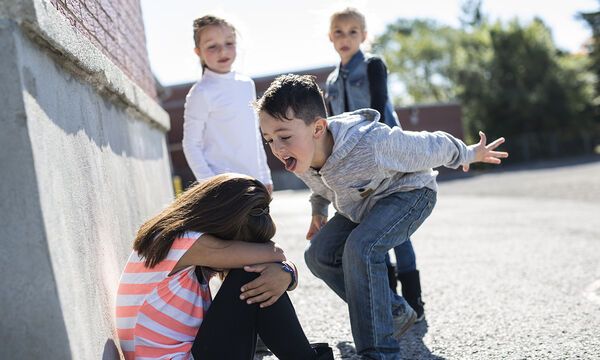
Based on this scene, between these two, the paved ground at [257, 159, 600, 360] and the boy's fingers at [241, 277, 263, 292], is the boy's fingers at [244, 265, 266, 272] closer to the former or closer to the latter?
the boy's fingers at [241, 277, 263, 292]

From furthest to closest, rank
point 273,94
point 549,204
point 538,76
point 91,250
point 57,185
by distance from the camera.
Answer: point 538,76
point 549,204
point 273,94
point 91,250
point 57,185

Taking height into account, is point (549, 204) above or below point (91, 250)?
below

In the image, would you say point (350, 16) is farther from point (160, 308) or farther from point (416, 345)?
point (160, 308)

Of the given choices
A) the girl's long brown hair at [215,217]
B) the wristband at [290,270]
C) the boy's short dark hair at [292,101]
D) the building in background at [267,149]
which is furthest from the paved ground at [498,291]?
the building in background at [267,149]

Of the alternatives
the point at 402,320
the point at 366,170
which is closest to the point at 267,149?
the point at 402,320

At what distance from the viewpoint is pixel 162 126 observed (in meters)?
6.29

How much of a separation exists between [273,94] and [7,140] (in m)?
1.38

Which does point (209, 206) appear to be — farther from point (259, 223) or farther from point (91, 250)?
point (91, 250)

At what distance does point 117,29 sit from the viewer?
4.80m

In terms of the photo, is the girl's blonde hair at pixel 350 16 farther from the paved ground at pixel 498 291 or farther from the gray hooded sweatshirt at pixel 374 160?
the paved ground at pixel 498 291

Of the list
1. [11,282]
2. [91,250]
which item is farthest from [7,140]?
[91,250]

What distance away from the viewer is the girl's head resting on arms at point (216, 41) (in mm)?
4379

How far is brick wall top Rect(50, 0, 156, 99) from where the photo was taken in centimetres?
344

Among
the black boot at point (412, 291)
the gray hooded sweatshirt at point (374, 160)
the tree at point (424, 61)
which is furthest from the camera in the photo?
the tree at point (424, 61)
